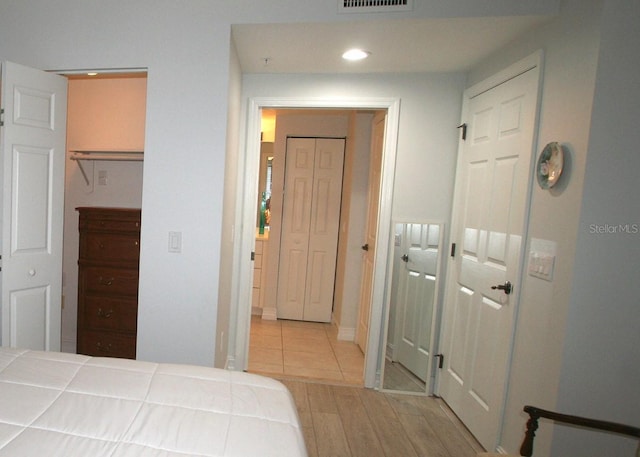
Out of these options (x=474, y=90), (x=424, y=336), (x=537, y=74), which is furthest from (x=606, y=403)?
(x=474, y=90)

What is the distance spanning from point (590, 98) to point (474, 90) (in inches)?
36.4

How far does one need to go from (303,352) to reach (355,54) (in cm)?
254

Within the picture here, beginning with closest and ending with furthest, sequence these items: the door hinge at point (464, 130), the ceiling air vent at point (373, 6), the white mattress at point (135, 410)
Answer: the white mattress at point (135, 410)
the ceiling air vent at point (373, 6)
the door hinge at point (464, 130)

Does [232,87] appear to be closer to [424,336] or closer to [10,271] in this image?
[10,271]

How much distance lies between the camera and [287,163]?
3918 millimetres

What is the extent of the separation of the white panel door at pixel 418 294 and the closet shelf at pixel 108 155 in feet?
7.31

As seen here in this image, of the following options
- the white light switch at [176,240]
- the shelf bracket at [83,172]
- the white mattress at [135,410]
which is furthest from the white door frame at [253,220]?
the shelf bracket at [83,172]

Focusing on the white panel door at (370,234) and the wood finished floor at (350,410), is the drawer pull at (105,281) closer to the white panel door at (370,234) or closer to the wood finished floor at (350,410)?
the wood finished floor at (350,410)

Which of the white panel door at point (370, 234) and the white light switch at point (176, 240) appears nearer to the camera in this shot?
the white light switch at point (176, 240)

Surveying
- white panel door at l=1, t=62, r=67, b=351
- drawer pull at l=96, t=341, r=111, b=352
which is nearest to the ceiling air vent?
white panel door at l=1, t=62, r=67, b=351

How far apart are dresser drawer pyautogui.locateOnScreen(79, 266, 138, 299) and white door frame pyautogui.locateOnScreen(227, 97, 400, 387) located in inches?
30.4

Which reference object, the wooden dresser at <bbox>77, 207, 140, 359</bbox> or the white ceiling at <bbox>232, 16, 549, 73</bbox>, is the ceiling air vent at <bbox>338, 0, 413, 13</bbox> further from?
the wooden dresser at <bbox>77, 207, 140, 359</bbox>

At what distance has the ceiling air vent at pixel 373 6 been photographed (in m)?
1.72

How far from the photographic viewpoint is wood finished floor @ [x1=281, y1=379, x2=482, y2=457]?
191 centimetres
